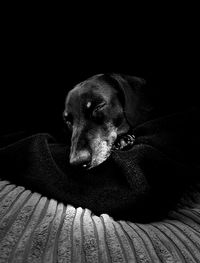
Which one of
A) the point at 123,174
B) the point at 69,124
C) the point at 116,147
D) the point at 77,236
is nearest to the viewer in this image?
the point at 77,236

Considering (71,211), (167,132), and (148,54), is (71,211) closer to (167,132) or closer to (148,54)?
(167,132)

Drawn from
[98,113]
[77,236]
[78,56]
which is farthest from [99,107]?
[77,236]

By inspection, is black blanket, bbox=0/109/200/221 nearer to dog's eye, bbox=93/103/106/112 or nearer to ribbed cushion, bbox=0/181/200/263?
ribbed cushion, bbox=0/181/200/263

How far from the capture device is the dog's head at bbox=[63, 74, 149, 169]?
1.38 metres

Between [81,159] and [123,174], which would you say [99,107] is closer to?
[81,159]

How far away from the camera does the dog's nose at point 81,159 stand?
1.21 metres

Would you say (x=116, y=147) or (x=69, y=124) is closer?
(x=116, y=147)

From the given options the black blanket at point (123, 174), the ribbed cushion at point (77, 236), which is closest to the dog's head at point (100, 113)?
the black blanket at point (123, 174)

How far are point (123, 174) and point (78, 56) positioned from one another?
0.89 metres

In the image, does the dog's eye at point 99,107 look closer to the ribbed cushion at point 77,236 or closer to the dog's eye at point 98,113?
the dog's eye at point 98,113

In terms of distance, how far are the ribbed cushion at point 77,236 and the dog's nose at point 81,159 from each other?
9.4 inches

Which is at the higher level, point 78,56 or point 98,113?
point 78,56

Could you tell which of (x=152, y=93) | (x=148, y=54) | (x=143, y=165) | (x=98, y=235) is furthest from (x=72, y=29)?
(x=98, y=235)

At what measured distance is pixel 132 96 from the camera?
1614mm
